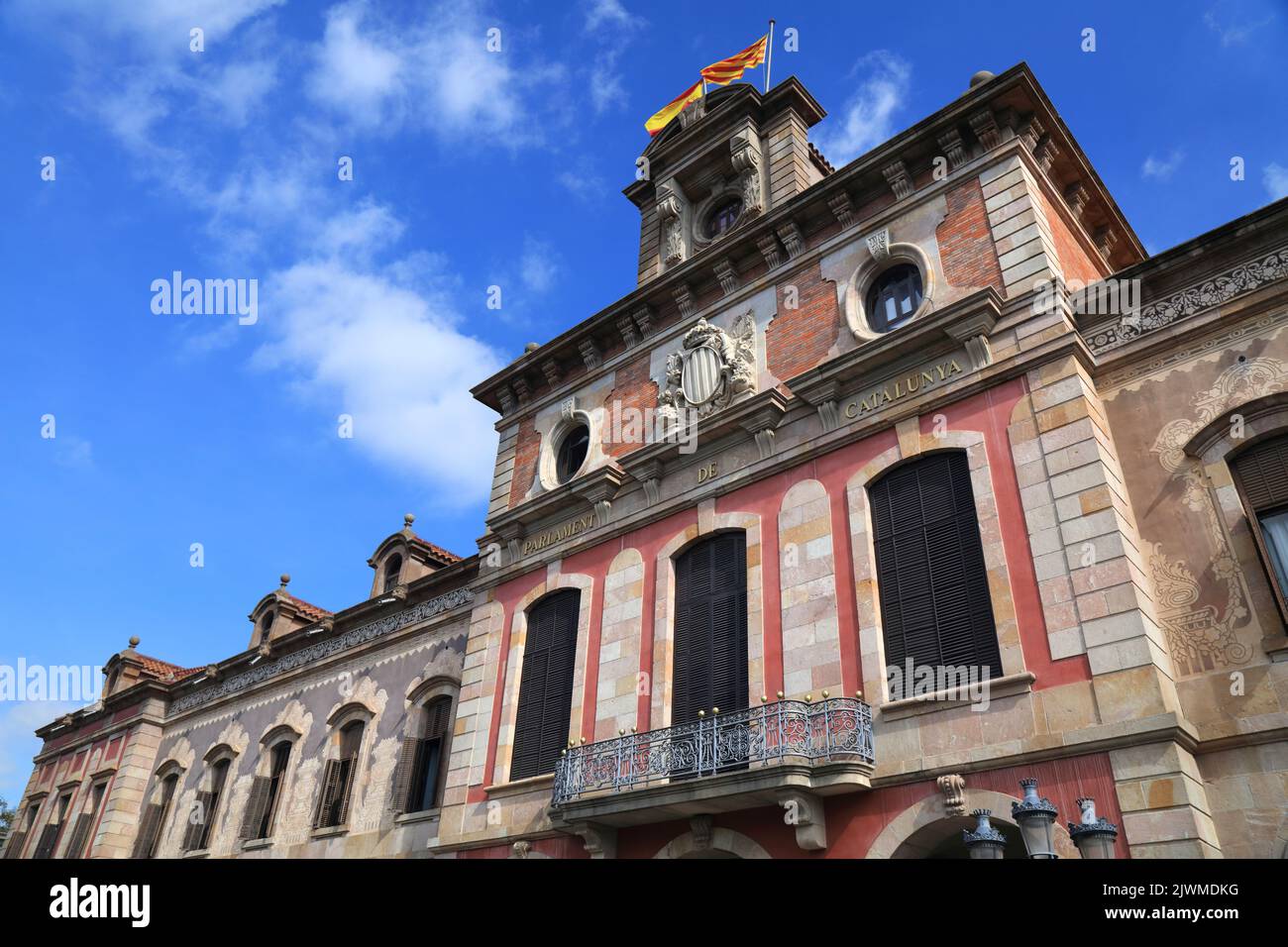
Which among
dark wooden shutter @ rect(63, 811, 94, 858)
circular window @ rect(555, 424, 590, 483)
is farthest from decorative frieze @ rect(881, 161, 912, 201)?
dark wooden shutter @ rect(63, 811, 94, 858)

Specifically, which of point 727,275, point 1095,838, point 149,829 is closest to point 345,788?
point 149,829

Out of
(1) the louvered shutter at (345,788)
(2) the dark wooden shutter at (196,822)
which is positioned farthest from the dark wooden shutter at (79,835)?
(1) the louvered shutter at (345,788)

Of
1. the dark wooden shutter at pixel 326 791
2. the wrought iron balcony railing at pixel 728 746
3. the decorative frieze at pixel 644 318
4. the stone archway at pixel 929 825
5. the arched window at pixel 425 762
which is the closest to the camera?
the stone archway at pixel 929 825

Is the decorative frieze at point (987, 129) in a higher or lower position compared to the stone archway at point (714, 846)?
higher

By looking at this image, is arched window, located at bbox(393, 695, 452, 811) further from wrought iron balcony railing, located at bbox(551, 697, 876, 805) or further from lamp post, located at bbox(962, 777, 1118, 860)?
lamp post, located at bbox(962, 777, 1118, 860)

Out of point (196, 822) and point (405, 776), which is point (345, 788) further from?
point (196, 822)

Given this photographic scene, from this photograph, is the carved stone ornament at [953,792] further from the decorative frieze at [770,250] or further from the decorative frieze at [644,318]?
the decorative frieze at [644,318]

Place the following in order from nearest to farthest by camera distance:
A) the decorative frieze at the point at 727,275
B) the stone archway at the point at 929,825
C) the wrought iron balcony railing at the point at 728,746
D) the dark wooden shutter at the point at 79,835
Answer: the stone archway at the point at 929,825
the wrought iron balcony railing at the point at 728,746
the decorative frieze at the point at 727,275
the dark wooden shutter at the point at 79,835

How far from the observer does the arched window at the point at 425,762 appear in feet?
66.4

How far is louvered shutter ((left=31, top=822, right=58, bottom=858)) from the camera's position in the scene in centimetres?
3114

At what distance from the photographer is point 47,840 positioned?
104ft

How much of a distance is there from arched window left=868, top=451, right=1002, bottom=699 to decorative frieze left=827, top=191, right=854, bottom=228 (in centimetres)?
515

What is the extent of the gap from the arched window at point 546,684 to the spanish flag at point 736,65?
1259cm
